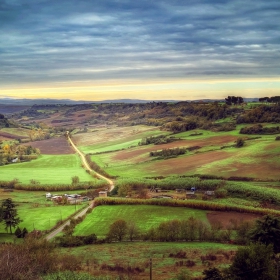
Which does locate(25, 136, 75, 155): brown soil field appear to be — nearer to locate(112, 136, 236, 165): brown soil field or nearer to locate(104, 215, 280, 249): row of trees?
locate(112, 136, 236, 165): brown soil field

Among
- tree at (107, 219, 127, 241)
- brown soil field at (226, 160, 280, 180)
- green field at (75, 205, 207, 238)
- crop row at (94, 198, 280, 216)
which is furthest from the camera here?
brown soil field at (226, 160, 280, 180)

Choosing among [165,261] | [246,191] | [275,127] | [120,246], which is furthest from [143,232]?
[275,127]

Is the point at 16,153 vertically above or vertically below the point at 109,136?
below

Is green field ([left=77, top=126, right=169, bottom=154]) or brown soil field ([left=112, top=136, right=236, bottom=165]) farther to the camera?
green field ([left=77, top=126, right=169, bottom=154])

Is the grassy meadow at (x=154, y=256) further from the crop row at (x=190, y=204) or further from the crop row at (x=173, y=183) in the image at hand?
the crop row at (x=173, y=183)

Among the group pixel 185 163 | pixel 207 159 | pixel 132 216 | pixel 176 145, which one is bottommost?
pixel 132 216

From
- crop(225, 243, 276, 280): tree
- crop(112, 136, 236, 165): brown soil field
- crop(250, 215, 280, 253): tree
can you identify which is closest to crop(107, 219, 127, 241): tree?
crop(250, 215, 280, 253): tree

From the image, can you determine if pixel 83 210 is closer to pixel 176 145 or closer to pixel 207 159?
pixel 207 159

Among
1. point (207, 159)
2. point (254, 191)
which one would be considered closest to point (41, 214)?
point (254, 191)
